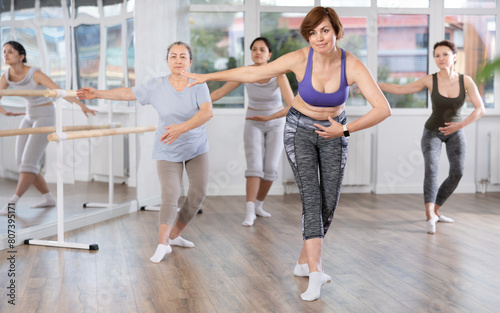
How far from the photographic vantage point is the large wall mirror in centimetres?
397

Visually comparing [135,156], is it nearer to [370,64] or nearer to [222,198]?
[222,198]

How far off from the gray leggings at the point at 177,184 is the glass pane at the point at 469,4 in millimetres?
4139

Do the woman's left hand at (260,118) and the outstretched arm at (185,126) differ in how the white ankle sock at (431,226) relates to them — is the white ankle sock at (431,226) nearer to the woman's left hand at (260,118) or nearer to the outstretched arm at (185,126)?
the woman's left hand at (260,118)

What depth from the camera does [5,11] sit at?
3.84 meters

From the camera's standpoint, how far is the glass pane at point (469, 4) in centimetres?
671

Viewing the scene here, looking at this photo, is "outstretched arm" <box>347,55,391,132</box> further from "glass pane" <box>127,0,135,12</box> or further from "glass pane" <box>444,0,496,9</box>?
"glass pane" <box>444,0,496,9</box>

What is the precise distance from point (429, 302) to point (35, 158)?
274cm

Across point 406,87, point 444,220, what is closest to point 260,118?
point 406,87

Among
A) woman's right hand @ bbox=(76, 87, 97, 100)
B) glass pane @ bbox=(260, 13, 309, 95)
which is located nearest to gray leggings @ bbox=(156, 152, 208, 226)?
woman's right hand @ bbox=(76, 87, 97, 100)

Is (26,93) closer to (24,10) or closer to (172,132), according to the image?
(24,10)

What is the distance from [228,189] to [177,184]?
2.91 metres

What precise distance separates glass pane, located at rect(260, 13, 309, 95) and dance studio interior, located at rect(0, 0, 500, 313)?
0.02m

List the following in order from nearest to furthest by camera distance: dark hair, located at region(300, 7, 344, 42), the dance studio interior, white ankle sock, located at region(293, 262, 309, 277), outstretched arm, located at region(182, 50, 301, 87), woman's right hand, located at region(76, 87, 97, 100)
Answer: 1. dark hair, located at region(300, 7, 344, 42)
2. outstretched arm, located at region(182, 50, 301, 87)
3. the dance studio interior
4. white ankle sock, located at region(293, 262, 309, 277)
5. woman's right hand, located at region(76, 87, 97, 100)

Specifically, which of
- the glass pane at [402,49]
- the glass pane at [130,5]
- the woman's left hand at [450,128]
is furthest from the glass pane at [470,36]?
the glass pane at [130,5]
